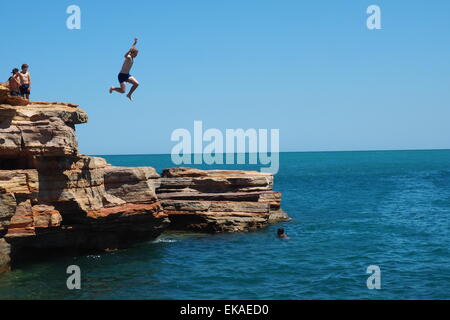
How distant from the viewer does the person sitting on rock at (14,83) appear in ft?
89.7

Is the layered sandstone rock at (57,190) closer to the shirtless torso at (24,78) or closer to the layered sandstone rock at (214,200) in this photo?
the shirtless torso at (24,78)

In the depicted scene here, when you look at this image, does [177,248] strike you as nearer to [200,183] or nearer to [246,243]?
[246,243]

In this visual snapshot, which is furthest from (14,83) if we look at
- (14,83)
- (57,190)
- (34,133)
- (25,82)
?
(57,190)

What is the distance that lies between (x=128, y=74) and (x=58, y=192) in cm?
889

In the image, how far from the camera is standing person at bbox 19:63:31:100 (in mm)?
27688

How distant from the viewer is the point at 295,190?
82.1 metres

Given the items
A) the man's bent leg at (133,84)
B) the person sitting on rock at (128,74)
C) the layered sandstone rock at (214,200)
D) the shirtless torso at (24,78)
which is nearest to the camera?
the person sitting on rock at (128,74)

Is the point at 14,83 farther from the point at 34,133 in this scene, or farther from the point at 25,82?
the point at 34,133

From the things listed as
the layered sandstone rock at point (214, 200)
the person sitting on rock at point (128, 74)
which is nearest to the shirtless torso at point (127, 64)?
the person sitting on rock at point (128, 74)

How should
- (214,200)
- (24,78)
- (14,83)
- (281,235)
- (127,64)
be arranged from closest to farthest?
(127,64)
(14,83)
(24,78)
(281,235)
(214,200)

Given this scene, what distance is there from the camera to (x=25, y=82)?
27.8 metres

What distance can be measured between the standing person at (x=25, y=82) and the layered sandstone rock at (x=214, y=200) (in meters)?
14.3
